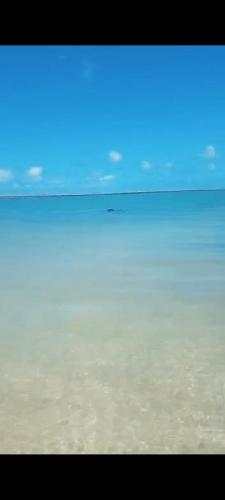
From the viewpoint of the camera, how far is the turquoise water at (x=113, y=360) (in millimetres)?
2027

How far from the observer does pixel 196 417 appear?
2143 millimetres

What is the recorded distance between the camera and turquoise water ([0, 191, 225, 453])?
2027 mm

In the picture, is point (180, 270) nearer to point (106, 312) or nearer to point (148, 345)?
point (106, 312)

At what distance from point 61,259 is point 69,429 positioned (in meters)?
4.59

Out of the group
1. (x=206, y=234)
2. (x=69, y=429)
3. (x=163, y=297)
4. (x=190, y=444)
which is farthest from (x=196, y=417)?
(x=206, y=234)

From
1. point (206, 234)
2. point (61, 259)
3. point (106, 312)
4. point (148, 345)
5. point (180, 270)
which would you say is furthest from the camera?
point (206, 234)

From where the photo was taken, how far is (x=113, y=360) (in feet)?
9.20
